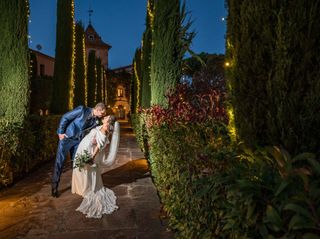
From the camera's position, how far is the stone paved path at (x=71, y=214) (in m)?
4.51

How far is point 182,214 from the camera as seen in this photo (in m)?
3.75

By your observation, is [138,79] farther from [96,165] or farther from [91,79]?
[96,165]

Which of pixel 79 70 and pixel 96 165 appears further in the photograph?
pixel 79 70

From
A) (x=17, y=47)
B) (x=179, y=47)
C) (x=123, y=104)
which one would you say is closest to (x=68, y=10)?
(x=17, y=47)

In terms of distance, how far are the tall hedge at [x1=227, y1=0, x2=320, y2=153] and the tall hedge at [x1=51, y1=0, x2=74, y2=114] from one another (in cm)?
1211

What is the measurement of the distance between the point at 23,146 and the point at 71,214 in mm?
3662

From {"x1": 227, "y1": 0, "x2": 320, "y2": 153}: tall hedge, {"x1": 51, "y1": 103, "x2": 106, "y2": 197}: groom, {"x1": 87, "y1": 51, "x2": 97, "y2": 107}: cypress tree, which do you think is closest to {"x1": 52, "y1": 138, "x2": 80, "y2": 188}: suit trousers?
{"x1": 51, "y1": 103, "x2": 106, "y2": 197}: groom

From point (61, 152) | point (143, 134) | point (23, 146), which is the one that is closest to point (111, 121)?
point (61, 152)

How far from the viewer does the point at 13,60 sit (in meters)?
8.59

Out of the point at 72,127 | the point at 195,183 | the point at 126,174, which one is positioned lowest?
the point at 126,174

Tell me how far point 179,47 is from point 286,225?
699 centimetres

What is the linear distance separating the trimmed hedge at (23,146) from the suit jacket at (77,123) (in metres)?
1.45

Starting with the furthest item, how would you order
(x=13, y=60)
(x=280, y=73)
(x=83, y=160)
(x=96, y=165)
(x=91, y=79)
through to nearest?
1. (x=91, y=79)
2. (x=13, y=60)
3. (x=96, y=165)
4. (x=83, y=160)
5. (x=280, y=73)

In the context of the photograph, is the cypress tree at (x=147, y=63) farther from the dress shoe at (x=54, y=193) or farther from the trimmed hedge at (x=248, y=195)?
the trimmed hedge at (x=248, y=195)
